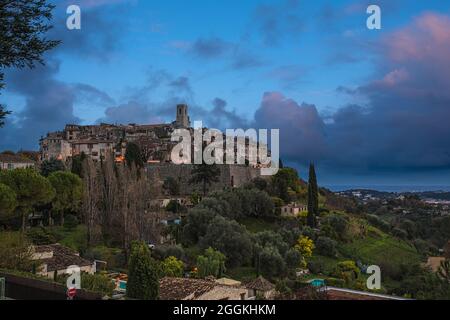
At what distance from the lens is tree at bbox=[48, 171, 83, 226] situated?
3766 centimetres

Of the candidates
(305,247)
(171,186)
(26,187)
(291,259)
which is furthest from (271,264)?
(171,186)

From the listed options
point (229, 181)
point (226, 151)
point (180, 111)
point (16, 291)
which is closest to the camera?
point (16, 291)

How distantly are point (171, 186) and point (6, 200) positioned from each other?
23901 millimetres

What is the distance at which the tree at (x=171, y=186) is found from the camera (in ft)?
171

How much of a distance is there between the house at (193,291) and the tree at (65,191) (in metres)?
21.4

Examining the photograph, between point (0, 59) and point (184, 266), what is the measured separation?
19.5 metres

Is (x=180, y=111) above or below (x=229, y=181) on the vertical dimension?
above

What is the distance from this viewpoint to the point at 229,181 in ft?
179

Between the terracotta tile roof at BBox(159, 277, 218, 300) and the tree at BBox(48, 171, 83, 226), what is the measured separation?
21.6 metres

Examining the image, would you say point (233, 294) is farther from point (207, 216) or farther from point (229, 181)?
point (229, 181)

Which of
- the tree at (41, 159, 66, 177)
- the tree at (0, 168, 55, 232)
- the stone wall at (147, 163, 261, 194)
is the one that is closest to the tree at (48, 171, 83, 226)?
the tree at (0, 168, 55, 232)
